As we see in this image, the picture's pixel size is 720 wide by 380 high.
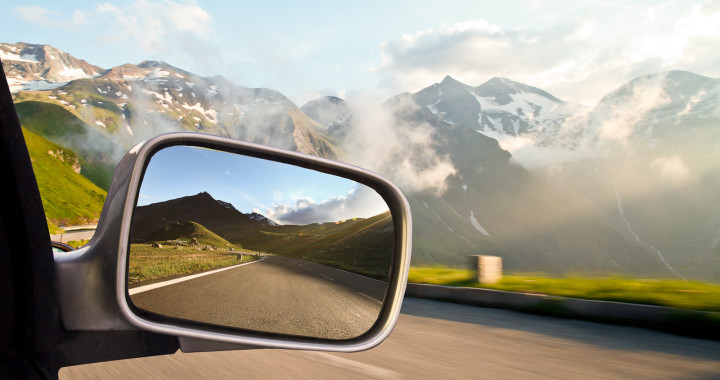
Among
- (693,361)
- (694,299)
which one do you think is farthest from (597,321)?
(693,361)

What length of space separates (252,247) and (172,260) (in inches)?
12.0

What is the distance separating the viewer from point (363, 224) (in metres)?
2.44

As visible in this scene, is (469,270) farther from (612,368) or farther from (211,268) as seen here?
(211,268)

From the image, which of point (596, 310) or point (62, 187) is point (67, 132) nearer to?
point (62, 187)

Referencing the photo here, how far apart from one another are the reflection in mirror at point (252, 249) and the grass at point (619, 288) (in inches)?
278

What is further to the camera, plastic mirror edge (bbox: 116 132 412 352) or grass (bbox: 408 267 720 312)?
grass (bbox: 408 267 720 312)

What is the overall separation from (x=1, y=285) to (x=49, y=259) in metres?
0.11

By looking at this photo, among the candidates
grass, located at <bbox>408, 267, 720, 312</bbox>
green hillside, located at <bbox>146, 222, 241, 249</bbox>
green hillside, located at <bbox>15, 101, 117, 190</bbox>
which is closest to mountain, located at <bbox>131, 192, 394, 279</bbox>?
green hillside, located at <bbox>146, 222, 241, 249</bbox>

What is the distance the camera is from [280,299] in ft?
6.14

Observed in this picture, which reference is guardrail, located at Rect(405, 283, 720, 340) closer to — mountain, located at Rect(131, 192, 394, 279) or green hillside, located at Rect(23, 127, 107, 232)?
mountain, located at Rect(131, 192, 394, 279)

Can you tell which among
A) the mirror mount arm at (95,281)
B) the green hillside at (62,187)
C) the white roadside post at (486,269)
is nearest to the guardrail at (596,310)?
the white roadside post at (486,269)

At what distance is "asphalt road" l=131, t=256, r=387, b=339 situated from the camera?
1.66 meters

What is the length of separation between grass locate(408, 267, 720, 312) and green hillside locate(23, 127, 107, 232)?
72.0 metres

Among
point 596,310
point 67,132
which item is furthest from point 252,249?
point 67,132
